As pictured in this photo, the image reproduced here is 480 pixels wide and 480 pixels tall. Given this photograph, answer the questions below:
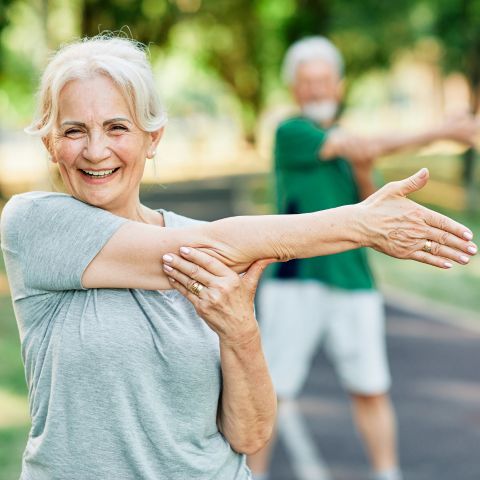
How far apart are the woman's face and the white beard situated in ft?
9.60

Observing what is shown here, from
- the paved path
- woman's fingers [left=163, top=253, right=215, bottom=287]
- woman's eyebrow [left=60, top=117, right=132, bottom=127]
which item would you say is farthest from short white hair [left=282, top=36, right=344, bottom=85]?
woman's fingers [left=163, top=253, right=215, bottom=287]

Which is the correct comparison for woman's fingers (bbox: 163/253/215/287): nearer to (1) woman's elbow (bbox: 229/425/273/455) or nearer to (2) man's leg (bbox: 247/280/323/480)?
(1) woman's elbow (bbox: 229/425/273/455)

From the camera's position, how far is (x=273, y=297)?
5156 millimetres

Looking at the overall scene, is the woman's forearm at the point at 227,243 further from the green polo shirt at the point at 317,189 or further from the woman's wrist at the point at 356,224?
the green polo shirt at the point at 317,189

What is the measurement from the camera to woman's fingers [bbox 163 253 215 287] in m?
2.22

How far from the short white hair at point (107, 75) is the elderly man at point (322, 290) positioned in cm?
254

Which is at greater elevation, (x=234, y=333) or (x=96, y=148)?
(x=96, y=148)

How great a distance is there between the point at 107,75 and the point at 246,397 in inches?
31.3

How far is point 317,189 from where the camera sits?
4.97 meters

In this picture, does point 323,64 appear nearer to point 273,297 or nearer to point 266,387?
point 273,297

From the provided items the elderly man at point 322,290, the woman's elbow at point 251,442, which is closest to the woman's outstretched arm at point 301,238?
the woman's elbow at point 251,442

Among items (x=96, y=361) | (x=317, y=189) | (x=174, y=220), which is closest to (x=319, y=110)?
(x=317, y=189)

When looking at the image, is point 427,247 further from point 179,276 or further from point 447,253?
point 179,276

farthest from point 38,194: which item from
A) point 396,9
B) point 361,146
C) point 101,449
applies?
point 396,9
